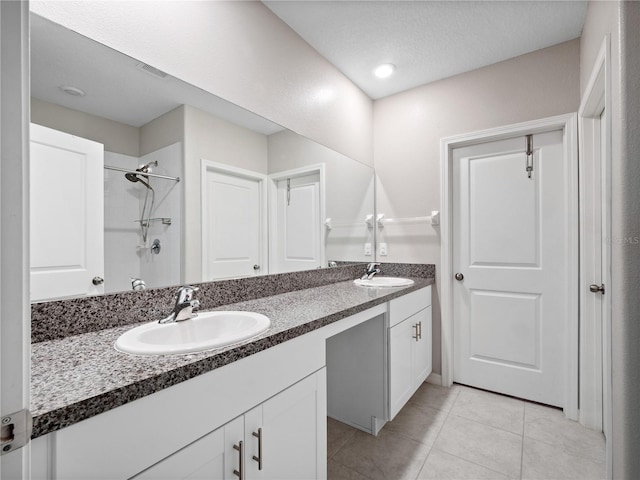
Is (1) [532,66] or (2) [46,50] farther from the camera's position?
(1) [532,66]

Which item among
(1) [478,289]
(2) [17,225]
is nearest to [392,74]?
(1) [478,289]

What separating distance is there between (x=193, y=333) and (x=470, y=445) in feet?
5.18

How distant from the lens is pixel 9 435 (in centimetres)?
38

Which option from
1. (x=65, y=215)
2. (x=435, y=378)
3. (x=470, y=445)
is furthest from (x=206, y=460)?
(x=435, y=378)

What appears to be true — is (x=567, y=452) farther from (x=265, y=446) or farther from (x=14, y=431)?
(x=14, y=431)

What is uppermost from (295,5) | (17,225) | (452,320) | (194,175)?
(295,5)

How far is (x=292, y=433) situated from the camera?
103 centimetres

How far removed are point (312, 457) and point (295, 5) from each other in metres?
2.14

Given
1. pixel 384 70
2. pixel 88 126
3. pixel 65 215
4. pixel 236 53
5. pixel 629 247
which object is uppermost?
pixel 384 70

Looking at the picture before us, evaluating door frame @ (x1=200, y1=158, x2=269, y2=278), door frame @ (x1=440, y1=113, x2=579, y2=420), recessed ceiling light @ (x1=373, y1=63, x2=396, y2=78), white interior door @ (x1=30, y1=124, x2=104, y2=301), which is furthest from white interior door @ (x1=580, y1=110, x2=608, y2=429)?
white interior door @ (x1=30, y1=124, x2=104, y2=301)

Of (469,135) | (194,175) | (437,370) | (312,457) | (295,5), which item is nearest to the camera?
(312,457)

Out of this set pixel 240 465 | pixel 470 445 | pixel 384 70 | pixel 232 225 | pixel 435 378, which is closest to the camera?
pixel 240 465

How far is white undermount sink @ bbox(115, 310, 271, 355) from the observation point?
0.81 m

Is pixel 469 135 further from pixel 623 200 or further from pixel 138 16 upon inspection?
pixel 138 16
